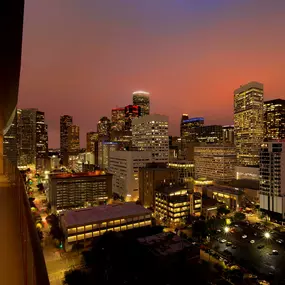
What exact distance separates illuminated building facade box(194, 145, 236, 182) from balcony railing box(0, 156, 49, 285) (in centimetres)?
4416

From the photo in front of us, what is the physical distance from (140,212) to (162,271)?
8.40 m

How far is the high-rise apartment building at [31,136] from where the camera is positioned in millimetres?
76287

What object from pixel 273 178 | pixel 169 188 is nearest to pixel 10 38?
pixel 169 188

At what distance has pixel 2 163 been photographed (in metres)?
8.27

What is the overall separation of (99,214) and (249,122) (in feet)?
187

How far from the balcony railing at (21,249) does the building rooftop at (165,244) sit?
13.1 m

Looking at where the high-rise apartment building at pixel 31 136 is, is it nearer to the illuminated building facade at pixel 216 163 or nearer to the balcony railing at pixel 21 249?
the illuminated building facade at pixel 216 163

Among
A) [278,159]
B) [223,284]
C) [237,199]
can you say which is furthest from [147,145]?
[223,284]

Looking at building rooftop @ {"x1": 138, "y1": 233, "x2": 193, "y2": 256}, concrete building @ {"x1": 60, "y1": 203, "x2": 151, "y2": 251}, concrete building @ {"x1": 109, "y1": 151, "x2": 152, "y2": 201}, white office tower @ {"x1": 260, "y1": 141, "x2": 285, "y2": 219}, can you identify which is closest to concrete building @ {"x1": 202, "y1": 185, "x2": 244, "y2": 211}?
white office tower @ {"x1": 260, "y1": 141, "x2": 285, "y2": 219}

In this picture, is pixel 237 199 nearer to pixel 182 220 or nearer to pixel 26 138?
pixel 182 220

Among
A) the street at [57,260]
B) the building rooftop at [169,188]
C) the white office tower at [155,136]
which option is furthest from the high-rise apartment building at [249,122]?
the street at [57,260]

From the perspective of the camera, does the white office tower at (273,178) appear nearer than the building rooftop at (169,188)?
Yes

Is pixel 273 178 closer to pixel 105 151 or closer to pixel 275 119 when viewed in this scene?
pixel 105 151

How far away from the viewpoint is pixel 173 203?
77.5ft
